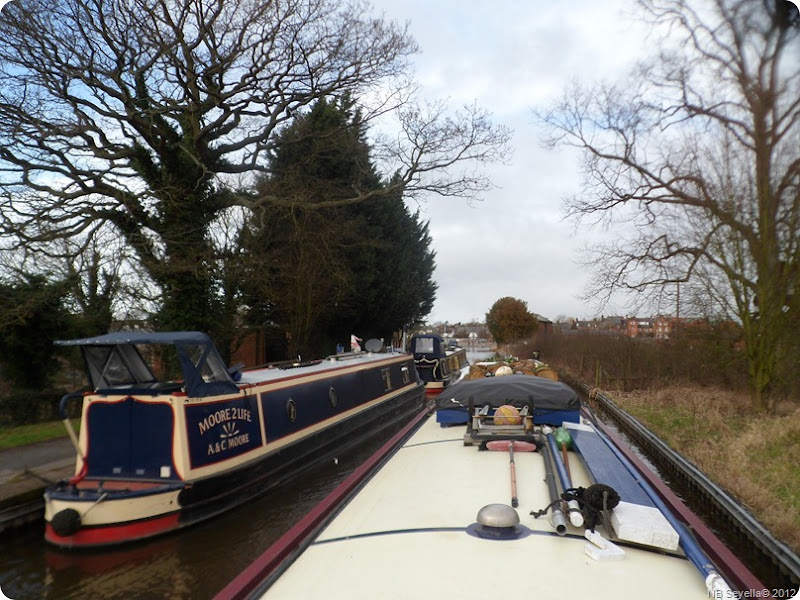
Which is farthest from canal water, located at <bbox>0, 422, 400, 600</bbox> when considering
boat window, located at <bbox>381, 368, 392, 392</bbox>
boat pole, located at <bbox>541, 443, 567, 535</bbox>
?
boat window, located at <bbox>381, 368, 392, 392</bbox>

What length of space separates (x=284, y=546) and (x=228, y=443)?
15.8 ft

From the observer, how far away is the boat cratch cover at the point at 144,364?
7559 millimetres

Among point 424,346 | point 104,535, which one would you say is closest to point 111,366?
point 104,535

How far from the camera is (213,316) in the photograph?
56.3 ft

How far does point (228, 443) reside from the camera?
8117 mm

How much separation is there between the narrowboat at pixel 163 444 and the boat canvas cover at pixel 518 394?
3.43m

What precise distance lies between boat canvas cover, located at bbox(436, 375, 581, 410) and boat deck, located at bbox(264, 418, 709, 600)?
1.87 metres

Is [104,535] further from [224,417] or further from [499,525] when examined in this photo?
[499,525]

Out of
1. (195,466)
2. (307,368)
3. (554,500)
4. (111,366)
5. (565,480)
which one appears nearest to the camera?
(554,500)

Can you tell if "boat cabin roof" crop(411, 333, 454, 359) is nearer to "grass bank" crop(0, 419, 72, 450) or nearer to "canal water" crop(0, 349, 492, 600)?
"grass bank" crop(0, 419, 72, 450)

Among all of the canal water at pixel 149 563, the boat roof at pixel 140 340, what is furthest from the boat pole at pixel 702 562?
the boat roof at pixel 140 340

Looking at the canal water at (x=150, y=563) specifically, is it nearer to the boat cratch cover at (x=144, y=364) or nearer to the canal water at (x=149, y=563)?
the canal water at (x=149, y=563)

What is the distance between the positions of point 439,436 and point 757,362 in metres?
8.40

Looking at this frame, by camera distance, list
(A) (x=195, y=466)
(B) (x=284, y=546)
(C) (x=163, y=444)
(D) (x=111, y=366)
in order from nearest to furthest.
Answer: (B) (x=284, y=546) → (C) (x=163, y=444) → (A) (x=195, y=466) → (D) (x=111, y=366)
